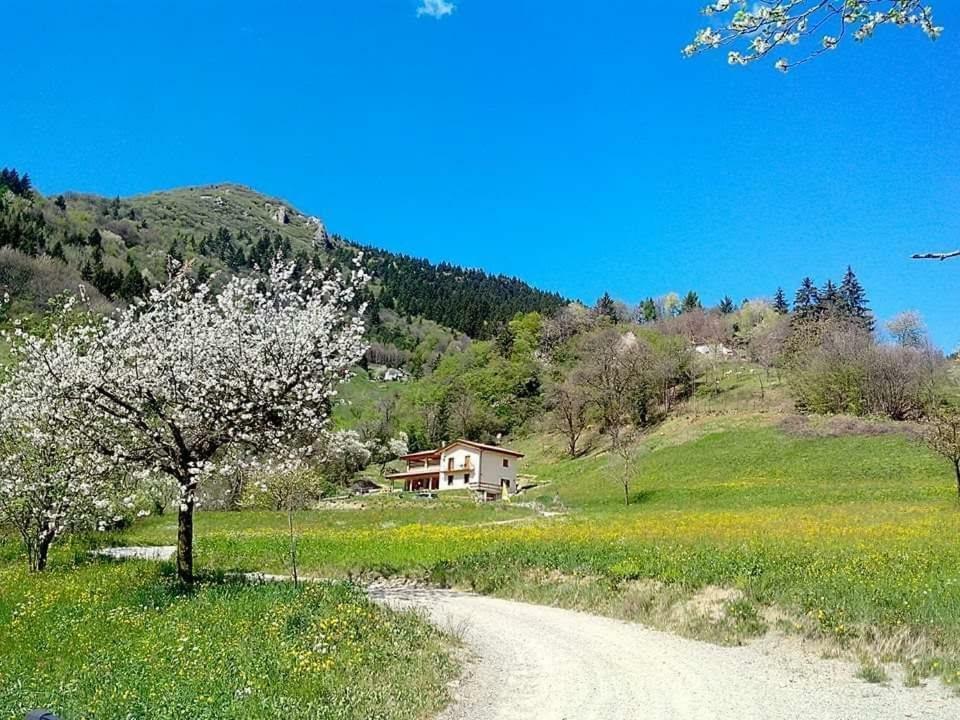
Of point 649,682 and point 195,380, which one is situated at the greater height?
point 195,380

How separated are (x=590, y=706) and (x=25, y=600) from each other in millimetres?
15411

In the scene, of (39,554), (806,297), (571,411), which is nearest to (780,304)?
(806,297)

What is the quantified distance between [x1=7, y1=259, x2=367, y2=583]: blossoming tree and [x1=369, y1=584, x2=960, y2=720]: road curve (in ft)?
26.9

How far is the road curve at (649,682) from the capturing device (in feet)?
34.0

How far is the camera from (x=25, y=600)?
18.4 meters

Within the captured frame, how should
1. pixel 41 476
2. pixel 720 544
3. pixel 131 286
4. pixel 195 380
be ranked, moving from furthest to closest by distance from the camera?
pixel 131 286 → pixel 720 544 → pixel 41 476 → pixel 195 380

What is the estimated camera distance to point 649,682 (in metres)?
11.8

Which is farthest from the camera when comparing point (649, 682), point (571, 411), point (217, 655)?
point (571, 411)

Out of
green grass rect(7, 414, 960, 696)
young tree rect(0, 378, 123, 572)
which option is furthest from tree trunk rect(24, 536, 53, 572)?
green grass rect(7, 414, 960, 696)

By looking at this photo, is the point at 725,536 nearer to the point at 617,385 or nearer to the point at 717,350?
the point at 617,385

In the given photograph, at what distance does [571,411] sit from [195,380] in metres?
84.0

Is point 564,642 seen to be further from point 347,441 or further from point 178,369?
point 178,369

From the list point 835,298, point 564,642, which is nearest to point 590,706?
point 564,642

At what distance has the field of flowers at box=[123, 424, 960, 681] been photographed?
1571 cm
